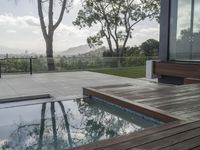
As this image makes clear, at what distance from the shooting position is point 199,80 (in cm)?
578

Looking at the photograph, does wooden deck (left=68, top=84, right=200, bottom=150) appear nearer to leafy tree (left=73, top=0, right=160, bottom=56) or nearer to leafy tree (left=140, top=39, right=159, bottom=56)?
leafy tree (left=73, top=0, right=160, bottom=56)

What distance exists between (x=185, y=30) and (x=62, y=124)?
4.68 meters

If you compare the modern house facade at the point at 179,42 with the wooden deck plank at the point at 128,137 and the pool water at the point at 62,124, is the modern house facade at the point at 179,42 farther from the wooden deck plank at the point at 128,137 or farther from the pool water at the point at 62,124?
the wooden deck plank at the point at 128,137

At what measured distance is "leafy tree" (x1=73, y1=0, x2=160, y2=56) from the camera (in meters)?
15.8

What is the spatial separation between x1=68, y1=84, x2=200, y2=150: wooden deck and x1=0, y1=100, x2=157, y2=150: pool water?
0.66ft

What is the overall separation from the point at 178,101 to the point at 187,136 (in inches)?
59.0

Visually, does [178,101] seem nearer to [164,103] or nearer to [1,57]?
[164,103]

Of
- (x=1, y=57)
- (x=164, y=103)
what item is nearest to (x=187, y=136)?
(x=164, y=103)

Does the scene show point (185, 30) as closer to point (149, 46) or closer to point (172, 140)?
point (172, 140)

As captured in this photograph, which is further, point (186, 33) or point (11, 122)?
point (186, 33)

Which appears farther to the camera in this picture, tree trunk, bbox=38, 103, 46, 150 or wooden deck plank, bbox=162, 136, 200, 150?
tree trunk, bbox=38, 103, 46, 150

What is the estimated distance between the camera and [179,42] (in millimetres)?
6938

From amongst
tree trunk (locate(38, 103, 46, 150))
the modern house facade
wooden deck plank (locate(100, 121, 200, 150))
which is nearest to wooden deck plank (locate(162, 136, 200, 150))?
wooden deck plank (locate(100, 121, 200, 150))

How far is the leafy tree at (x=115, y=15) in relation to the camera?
15.8m
